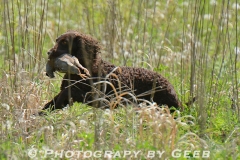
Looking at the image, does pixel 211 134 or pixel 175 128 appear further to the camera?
pixel 211 134

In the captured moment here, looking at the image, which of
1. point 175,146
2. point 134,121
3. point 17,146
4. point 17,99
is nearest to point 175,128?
point 175,146

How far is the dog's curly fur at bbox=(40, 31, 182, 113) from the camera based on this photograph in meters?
4.72

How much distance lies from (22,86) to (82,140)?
49.5 inches

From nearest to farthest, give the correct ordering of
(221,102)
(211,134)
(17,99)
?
1. (211,134)
2. (17,99)
3. (221,102)

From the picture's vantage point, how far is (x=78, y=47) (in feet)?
15.6

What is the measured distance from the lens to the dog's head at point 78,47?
15.3 feet

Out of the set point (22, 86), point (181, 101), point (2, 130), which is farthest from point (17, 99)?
point (181, 101)

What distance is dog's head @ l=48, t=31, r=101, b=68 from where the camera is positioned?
4.66 metres

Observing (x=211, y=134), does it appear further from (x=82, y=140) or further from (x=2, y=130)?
(x=2, y=130)

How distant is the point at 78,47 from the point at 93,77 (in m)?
0.25

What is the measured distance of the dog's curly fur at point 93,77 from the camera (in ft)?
15.5

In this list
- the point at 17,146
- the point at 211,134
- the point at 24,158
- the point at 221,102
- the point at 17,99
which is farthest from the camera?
the point at 221,102

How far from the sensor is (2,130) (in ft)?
14.0

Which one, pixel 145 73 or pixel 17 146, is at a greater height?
pixel 145 73
